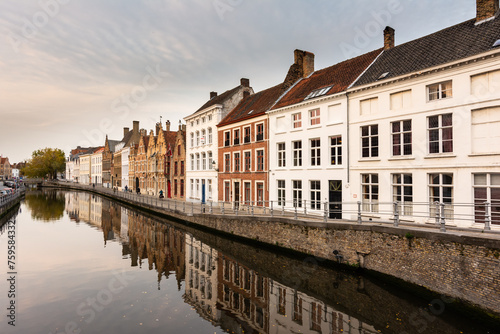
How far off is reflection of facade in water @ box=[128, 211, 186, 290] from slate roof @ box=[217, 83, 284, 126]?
11641 mm

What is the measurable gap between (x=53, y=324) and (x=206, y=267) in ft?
24.2

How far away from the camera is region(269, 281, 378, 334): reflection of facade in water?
30.6 feet

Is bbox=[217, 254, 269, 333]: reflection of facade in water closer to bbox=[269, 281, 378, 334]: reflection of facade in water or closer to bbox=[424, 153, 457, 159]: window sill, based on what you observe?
bbox=[269, 281, 378, 334]: reflection of facade in water

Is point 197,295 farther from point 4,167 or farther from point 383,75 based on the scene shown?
point 4,167

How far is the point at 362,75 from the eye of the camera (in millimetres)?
18453

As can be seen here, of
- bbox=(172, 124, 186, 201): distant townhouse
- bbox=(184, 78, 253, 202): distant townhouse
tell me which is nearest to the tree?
bbox=(172, 124, 186, 201): distant townhouse

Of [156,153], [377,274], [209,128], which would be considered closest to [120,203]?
[156,153]

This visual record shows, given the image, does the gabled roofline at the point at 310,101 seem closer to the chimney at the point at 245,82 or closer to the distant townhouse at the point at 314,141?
the distant townhouse at the point at 314,141

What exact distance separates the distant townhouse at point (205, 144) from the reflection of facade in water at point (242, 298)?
54.1ft

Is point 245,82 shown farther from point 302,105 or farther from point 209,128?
point 302,105

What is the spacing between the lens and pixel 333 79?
69.6ft

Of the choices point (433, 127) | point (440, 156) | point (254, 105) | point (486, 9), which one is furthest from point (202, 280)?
point (486, 9)

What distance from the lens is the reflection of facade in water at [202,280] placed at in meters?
10.9

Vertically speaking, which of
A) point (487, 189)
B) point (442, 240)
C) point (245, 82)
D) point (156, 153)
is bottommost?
point (442, 240)
